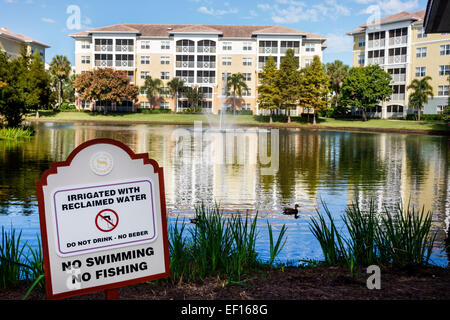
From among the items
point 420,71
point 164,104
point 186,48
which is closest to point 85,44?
point 164,104

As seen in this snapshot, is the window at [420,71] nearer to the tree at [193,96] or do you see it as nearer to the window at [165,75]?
the tree at [193,96]

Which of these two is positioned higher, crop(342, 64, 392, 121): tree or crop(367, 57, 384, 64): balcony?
crop(367, 57, 384, 64): balcony

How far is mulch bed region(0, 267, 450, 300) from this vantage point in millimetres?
4633

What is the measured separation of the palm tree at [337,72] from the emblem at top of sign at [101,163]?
80.4 meters

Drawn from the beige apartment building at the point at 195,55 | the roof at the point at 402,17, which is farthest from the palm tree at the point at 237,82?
the roof at the point at 402,17

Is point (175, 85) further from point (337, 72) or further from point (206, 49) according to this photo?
point (337, 72)

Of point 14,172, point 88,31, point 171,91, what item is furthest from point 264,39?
point 14,172

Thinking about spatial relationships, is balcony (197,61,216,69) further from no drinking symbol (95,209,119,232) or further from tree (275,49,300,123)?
no drinking symbol (95,209,119,232)

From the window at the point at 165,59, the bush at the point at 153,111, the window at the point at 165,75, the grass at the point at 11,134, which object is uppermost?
the window at the point at 165,59

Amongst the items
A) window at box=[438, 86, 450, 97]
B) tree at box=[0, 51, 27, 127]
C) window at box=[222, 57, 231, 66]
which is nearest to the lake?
tree at box=[0, 51, 27, 127]

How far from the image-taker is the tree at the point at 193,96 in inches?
3159

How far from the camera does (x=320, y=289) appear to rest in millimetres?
4828

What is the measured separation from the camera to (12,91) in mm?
31484
